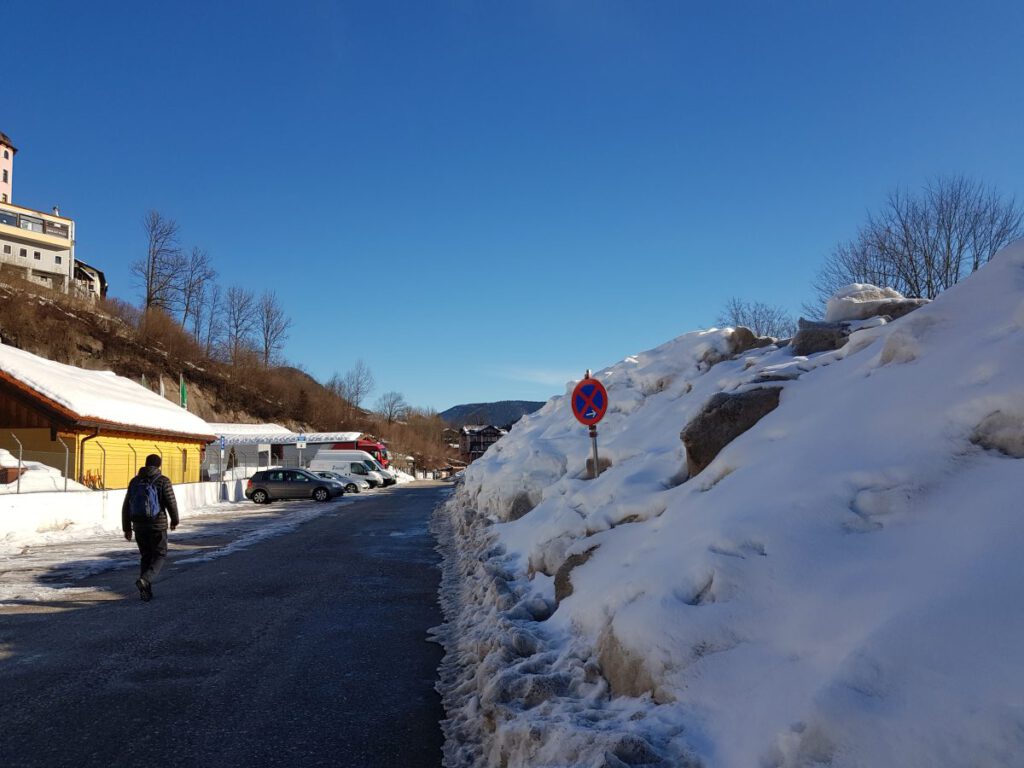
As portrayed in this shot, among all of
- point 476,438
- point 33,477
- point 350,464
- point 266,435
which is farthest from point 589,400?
point 476,438

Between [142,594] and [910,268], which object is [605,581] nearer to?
[142,594]

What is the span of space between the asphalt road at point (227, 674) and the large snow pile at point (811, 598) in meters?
0.49

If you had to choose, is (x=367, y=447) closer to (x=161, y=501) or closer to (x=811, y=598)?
(x=161, y=501)

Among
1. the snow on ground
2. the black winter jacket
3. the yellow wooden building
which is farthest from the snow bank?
the black winter jacket

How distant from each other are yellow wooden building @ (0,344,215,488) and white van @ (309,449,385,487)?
1513 centimetres

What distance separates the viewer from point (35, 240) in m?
74.4

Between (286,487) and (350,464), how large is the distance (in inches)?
571

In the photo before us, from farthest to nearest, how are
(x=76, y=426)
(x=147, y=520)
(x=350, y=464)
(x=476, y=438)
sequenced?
(x=476, y=438)
(x=350, y=464)
(x=76, y=426)
(x=147, y=520)

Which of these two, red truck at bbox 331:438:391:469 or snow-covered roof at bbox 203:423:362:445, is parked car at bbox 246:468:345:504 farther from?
red truck at bbox 331:438:391:469

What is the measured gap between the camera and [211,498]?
1139 inches

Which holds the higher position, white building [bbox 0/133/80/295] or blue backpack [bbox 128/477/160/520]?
white building [bbox 0/133/80/295]

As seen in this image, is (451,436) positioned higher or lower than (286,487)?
higher

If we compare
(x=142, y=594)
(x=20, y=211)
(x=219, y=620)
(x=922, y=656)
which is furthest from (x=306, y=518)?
(x=20, y=211)

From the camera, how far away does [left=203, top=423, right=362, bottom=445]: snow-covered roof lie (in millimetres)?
48531
